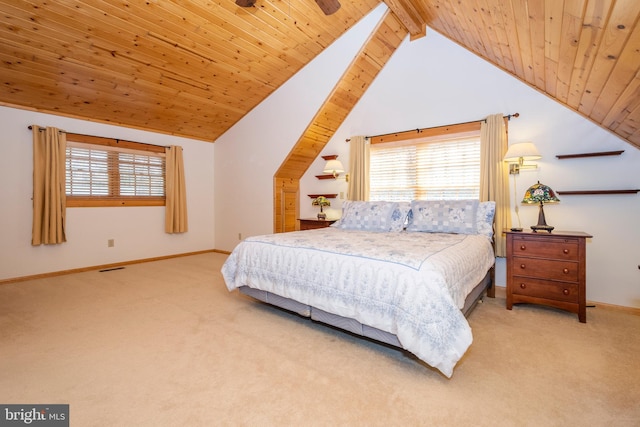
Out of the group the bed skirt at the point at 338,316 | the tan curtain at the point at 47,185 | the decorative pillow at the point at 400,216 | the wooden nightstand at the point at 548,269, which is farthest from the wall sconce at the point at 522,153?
the tan curtain at the point at 47,185

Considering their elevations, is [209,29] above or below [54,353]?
above

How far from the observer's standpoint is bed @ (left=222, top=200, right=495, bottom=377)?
5.52 ft

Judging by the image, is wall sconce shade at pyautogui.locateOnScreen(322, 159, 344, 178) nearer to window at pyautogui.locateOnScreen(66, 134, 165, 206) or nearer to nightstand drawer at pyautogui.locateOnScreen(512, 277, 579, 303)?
nightstand drawer at pyautogui.locateOnScreen(512, 277, 579, 303)

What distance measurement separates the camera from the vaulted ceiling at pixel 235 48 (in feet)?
5.89

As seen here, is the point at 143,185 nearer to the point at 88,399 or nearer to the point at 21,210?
the point at 21,210

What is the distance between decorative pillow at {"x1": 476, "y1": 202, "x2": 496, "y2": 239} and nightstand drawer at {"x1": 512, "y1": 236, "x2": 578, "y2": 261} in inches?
12.5

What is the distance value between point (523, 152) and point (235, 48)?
11.8 feet

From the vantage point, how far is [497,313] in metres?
2.76

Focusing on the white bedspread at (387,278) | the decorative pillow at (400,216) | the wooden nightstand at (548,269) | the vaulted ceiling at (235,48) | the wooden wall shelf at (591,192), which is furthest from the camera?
the decorative pillow at (400,216)

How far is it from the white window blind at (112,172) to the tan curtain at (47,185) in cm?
22

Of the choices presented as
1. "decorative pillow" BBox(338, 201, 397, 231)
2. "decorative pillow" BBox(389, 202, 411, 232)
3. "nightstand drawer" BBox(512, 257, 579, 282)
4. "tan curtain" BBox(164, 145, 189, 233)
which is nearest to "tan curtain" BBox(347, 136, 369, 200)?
"decorative pillow" BBox(338, 201, 397, 231)

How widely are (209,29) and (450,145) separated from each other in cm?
327

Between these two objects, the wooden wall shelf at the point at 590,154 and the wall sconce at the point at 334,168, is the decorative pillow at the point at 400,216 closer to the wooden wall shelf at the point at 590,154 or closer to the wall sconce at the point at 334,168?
the wall sconce at the point at 334,168

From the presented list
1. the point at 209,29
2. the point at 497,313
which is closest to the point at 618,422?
the point at 497,313
